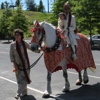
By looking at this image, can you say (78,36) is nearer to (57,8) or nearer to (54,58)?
(54,58)

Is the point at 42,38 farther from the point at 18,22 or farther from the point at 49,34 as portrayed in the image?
the point at 18,22

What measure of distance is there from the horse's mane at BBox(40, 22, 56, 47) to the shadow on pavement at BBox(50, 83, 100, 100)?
4.79ft

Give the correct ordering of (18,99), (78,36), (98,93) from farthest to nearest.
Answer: (78,36)
(98,93)
(18,99)

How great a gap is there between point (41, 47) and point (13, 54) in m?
0.79

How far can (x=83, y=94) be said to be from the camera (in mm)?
7688

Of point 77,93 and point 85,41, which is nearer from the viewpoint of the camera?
point 77,93

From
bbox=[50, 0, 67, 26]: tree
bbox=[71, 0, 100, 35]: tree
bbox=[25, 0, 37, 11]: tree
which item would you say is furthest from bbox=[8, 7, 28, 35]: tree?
bbox=[25, 0, 37, 11]: tree

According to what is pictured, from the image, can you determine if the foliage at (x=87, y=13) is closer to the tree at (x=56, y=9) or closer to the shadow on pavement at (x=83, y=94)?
the tree at (x=56, y=9)

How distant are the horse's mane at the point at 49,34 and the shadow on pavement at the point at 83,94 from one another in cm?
146

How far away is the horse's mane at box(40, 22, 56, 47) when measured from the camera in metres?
7.41

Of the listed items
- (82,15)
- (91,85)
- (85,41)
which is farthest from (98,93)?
(82,15)

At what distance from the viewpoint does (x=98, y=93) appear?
7754 mm

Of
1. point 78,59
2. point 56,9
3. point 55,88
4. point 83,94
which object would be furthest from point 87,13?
point 83,94

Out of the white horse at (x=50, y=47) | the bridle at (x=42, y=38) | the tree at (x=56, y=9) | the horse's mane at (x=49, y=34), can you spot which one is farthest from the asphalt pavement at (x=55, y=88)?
the tree at (x=56, y=9)
